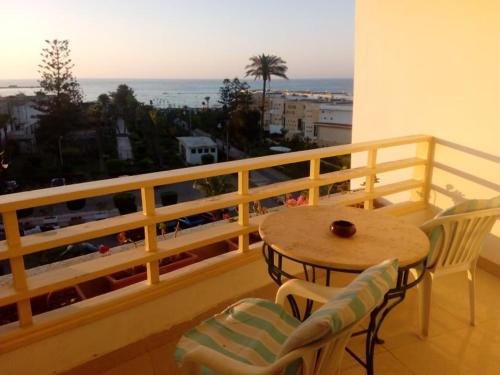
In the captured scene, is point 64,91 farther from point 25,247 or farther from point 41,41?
point 25,247

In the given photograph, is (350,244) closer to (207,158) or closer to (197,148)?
(207,158)

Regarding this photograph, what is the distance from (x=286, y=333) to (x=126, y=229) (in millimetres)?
880

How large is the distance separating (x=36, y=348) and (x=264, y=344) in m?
1.05

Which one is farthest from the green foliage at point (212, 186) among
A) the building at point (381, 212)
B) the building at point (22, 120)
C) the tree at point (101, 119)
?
the tree at point (101, 119)

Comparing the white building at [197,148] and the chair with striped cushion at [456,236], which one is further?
the white building at [197,148]

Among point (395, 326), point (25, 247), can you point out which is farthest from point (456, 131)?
point (25, 247)

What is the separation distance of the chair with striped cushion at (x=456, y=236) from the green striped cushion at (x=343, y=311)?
0.93 meters

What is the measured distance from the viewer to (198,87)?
27469mm

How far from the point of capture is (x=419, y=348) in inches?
77.9

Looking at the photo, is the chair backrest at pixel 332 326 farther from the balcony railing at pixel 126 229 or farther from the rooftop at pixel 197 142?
the rooftop at pixel 197 142

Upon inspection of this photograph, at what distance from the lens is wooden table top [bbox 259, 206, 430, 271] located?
58.7 inches

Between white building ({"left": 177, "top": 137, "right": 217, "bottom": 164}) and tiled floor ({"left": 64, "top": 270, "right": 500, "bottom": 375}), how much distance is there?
23.9m

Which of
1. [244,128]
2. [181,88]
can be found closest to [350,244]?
[244,128]

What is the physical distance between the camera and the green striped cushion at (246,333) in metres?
1.28
